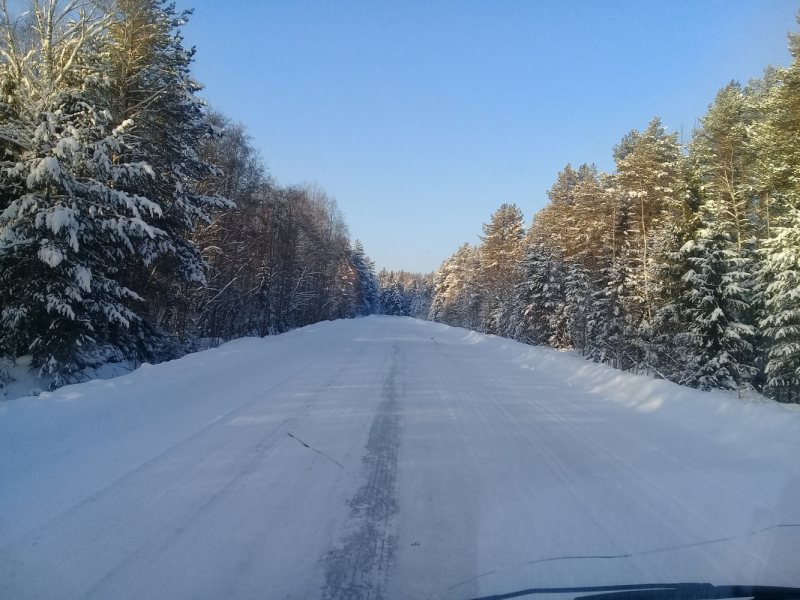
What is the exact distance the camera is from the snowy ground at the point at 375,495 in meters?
3.44

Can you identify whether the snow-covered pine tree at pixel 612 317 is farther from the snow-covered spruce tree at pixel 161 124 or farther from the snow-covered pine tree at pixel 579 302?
the snow-covered spruce tree at pixel 161 124

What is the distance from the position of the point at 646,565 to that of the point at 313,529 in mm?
2606

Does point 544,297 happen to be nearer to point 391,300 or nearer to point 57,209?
point 57,209

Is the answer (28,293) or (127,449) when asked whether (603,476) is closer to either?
(127,449)

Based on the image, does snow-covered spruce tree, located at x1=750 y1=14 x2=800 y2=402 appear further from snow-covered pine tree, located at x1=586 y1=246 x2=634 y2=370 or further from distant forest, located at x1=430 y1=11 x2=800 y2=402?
snow-covered pine tree, located at x1=586 y1=246 x2=634 y2=370

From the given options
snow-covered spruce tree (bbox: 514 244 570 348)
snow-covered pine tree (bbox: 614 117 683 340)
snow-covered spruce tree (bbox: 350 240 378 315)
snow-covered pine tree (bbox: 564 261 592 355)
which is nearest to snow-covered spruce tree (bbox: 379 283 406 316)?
snow-covered spruce tree (bbox: 350 240 378 315)

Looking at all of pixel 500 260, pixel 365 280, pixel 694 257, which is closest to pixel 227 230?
pixel 694 257

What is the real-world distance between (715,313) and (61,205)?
2085 centimetres

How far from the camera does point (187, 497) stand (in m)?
4.56

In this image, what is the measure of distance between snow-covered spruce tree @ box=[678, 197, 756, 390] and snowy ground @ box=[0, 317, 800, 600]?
11595 millimetres

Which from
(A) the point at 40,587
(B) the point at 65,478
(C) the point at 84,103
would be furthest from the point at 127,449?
(C) the point at 84,103

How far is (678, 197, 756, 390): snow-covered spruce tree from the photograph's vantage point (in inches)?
733

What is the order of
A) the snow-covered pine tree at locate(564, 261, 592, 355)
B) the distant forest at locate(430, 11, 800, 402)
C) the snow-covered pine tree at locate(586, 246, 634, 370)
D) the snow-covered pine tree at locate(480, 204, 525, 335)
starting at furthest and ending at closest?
the snow-covered pine tree at locate(480, 204, 525, 335) → the snow-covered pine tree at locate(564, 261, 592, 355) → the snow-covered pine tree at locate(586, 246, 634, 370) → the distant forest at locate(430, 11, 800, 402)

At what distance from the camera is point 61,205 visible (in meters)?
9.77
